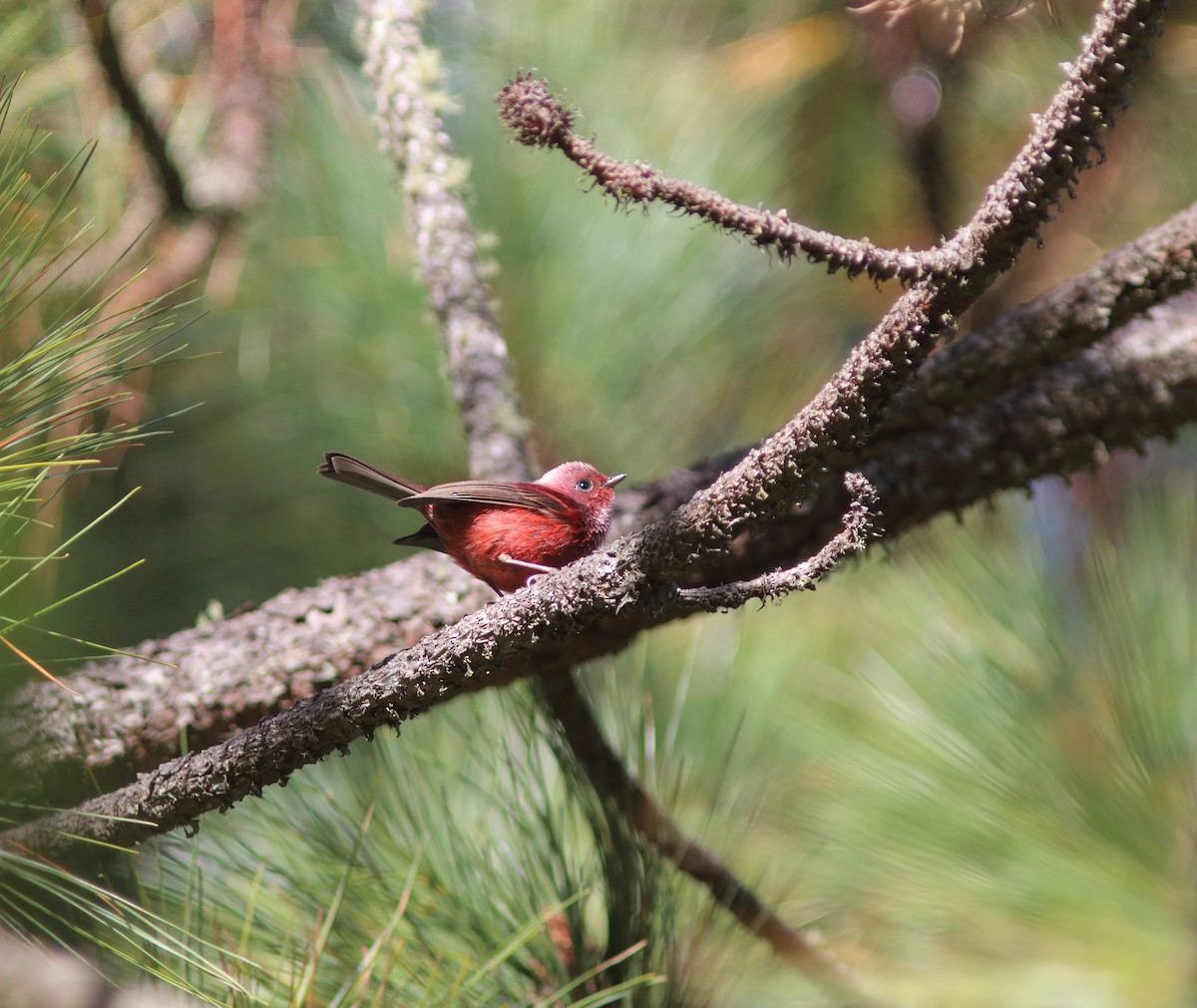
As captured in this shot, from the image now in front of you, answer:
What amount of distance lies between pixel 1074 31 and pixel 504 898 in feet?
11.1

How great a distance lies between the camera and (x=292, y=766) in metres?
1.62

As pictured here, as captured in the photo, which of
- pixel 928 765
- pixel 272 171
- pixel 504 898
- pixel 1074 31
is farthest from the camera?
pixel 272 171

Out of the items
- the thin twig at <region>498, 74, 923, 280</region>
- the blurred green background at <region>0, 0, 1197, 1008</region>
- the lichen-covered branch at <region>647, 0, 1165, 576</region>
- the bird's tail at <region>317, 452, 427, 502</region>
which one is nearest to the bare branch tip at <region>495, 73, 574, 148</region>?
the thin twig at <region>498, 74, 923, 280</region>

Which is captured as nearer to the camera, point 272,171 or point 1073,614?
point 1073,614

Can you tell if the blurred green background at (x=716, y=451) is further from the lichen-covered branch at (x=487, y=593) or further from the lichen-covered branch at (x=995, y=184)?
the lichen-covered branch at (x=995, y=184)

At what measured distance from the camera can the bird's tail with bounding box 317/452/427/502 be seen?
2416mm

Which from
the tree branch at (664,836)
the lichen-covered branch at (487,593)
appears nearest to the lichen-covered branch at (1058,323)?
the lichen-covered branch at (487,593)

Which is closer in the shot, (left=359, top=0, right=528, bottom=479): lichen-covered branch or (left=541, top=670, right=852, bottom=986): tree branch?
(left=541, top=670, right=852, bottom=986): tree branch

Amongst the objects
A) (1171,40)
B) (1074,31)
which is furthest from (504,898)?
(1171,40)

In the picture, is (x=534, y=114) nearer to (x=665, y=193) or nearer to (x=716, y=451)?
(x=665, y=193)

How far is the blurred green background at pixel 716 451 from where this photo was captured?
2.55 m

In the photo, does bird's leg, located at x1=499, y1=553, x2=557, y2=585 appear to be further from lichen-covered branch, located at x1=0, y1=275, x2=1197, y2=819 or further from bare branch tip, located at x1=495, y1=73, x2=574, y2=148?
bare branch tip, located at x1=495, y1=73, x2=574, y2=148

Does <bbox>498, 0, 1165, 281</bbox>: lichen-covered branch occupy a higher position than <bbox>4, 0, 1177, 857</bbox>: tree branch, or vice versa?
<bbox>498, 0, 1165, 281</bbox>: lichen-covered branch

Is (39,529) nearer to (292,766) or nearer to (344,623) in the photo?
(344,623)
